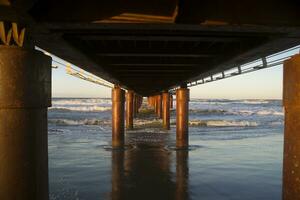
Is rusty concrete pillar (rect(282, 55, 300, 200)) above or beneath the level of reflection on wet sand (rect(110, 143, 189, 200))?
above

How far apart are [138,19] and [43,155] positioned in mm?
2557

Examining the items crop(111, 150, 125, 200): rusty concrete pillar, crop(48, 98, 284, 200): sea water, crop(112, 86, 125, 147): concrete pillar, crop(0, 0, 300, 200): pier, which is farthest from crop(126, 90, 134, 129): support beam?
crop(0, 0, 300, 200): pier

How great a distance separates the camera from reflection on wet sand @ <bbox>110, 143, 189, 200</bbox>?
10.9 m

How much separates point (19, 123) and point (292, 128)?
4.39 m

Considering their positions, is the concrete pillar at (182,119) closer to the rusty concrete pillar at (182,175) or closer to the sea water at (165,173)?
the sea water at (165,173)

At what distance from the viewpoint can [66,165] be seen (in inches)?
615

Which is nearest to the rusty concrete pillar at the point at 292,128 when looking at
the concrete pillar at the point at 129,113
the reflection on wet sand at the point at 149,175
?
the reflection on wet sand at the point at 149,175

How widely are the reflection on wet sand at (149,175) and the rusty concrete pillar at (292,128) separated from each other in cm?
462

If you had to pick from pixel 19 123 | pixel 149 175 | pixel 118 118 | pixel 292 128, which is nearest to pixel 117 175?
pixel 149 175

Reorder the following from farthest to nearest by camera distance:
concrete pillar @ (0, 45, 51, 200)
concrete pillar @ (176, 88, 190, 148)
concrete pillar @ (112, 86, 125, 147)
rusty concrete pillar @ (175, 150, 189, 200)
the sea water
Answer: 1. concrete pillar @ (112, 86, 125, 147)
2. concrete pillar @ (176, 88, 190, 148)
3. the sea water
4. rusty concrete pillar @ (175, 150, 189, 200)
5. concrete pillar @ (0, 45, 51, 200)

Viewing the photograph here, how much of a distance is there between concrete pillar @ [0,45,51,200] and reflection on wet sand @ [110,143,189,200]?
565cm

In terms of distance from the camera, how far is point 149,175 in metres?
13.6

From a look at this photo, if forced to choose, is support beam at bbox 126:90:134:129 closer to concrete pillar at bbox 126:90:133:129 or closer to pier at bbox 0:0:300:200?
concrete pillar at bbox 126:90:133:129

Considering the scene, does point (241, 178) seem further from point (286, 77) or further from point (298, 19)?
point (298, 19)
